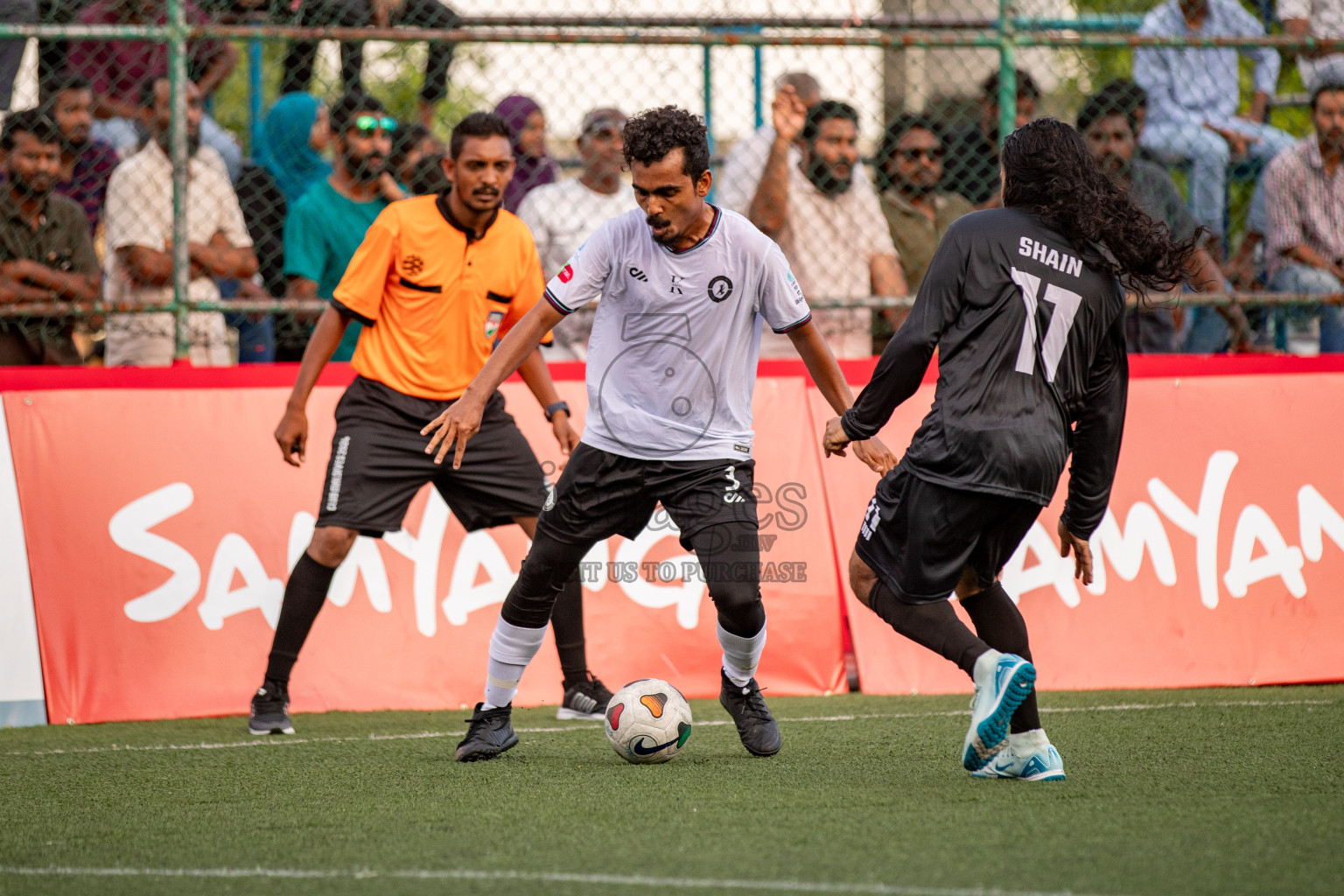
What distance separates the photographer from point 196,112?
7.90m

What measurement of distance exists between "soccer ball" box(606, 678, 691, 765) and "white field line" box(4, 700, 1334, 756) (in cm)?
90

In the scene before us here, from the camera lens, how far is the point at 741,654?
5.00 m

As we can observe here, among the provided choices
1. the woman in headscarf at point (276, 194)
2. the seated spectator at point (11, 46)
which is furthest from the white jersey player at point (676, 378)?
the seated spectator at point (11, 46)

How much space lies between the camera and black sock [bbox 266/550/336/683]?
5848 millimetres

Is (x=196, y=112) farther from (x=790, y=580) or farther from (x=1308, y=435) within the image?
(x=1308, y=435)

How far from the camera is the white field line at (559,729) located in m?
5.51

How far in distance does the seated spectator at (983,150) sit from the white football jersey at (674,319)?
3569 mm

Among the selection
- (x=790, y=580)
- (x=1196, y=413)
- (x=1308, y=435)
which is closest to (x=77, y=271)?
(x=790, y=580)

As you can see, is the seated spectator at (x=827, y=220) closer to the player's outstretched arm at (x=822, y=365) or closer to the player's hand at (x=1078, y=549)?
the player's outstretched arm at (x=822, y=365)

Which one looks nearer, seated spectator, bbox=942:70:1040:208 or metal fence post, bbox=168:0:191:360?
metal fence post, bbox=168:0:191:360

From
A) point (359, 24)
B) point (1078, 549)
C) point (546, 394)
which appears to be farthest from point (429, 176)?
point (1078, 549)

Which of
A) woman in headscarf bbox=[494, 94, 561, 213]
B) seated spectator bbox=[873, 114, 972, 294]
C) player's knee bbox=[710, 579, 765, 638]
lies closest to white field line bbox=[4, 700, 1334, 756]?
player's knee bbox=[710, 579, 765, 638]

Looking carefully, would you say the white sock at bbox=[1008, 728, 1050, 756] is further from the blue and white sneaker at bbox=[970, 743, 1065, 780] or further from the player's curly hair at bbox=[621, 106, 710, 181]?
the player's curly hair at bbox=[621, 106, 710, 181]

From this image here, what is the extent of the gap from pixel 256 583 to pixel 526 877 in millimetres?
3618
